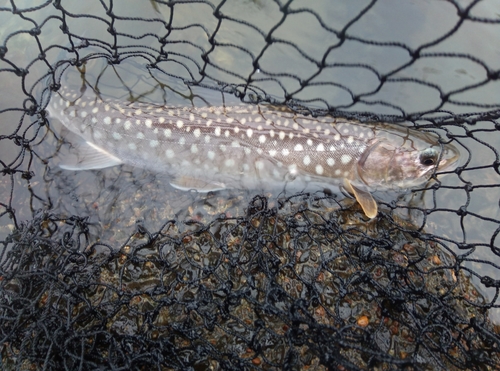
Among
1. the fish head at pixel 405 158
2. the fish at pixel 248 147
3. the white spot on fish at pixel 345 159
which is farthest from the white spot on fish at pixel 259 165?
→ the fish head at pixel 405 158

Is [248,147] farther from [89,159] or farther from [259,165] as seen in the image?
[89,159]

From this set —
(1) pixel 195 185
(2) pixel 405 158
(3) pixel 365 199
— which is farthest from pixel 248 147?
(2) pixel 405 158

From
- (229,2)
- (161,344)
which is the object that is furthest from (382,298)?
(229,2)

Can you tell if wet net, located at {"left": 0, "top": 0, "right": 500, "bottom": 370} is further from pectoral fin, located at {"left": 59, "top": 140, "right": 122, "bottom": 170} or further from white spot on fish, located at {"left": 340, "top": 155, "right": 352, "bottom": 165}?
white spot on fish, located at {"left": 340, "top": 155, "right": 352, "bottom": 165}

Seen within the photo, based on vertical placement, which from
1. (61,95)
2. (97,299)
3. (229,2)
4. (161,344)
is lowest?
(97,299)

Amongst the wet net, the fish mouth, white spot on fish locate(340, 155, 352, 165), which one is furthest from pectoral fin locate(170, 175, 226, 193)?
the fish mouth

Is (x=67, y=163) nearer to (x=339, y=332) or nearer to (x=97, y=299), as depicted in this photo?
(x=97, y=299)
